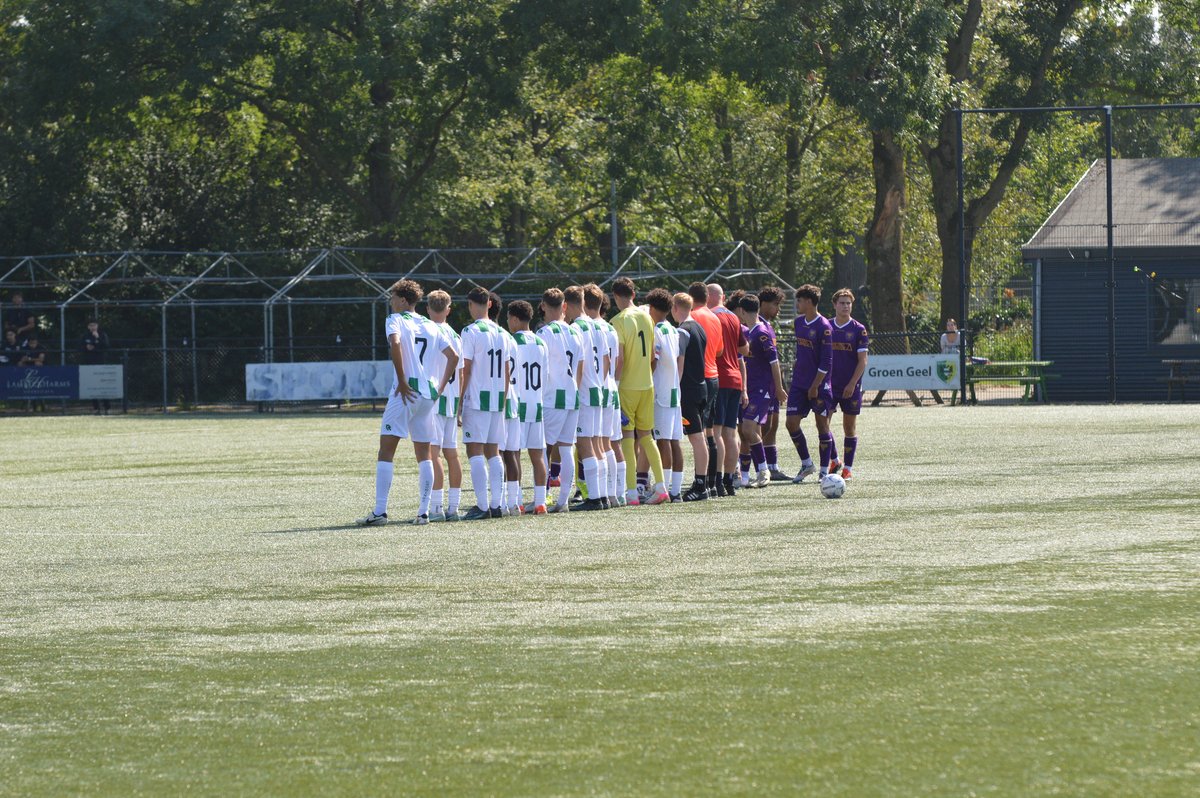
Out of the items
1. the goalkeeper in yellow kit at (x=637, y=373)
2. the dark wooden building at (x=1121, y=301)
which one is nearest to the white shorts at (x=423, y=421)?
the goalkeeper in yellow kit at (x=637, y=373)

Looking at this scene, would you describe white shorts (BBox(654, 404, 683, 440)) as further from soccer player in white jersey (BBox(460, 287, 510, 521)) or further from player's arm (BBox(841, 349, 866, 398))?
player's arm (BBox(841, 349, 866, 398))

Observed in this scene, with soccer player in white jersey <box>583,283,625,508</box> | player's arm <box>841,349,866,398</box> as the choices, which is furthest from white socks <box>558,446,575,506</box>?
player's arm <box>841,349,866,398</box>

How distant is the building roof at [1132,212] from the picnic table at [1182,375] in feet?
9.14

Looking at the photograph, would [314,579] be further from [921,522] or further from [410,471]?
[410,471]

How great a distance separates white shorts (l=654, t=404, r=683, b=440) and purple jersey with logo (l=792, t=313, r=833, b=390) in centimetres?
177

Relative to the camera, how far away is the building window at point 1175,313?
36.3 metres

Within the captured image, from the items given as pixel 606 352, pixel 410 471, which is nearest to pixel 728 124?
pixel 410 471

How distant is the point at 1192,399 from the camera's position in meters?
35.1

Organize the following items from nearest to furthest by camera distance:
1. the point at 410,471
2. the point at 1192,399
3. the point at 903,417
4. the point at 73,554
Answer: the point at 73,554 < the point at 410,471 < the point at 903,417 < the point at 1192,399

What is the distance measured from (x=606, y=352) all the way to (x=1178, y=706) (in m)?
8.79

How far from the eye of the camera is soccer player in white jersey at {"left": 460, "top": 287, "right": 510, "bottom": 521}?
13766mm

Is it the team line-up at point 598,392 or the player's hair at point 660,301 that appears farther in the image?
the player's hair at point 660,301

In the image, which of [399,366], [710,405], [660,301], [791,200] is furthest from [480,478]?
[791,200]

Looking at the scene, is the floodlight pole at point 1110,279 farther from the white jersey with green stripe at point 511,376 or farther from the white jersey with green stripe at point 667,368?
the white jersey with green stripe at point 511,376
